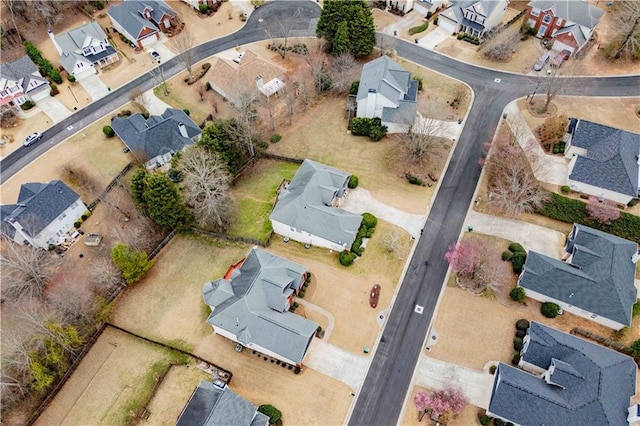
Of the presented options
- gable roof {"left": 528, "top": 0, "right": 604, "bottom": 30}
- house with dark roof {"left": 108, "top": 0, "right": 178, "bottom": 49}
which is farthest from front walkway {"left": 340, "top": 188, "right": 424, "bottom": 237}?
house with dark roof {"left": 108, "top": 0, "right": 178, "bottom": 49}

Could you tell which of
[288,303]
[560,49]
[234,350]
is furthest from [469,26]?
[234,350]

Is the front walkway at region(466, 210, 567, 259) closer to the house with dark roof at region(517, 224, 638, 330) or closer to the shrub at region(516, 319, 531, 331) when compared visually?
Answer: the house with dark roof at region(517, 224, 638, 330)

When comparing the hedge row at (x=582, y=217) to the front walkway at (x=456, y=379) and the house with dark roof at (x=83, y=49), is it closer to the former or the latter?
the front walkway at (x=456, y=379)

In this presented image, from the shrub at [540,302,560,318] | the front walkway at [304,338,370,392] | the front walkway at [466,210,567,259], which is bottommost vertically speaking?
the front walkway at [304,338,370,392]

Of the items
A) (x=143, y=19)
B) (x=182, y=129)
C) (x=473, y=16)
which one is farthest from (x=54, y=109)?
(x=473, y=16)

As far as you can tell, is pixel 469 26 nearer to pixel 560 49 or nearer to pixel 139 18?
pixel 560 49

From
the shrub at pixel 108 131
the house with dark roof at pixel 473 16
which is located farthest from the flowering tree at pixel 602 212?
the shrub at pixel 108 131

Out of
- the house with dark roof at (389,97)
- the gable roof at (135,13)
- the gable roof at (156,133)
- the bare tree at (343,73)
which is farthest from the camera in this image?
the gable roof at (135,13)
